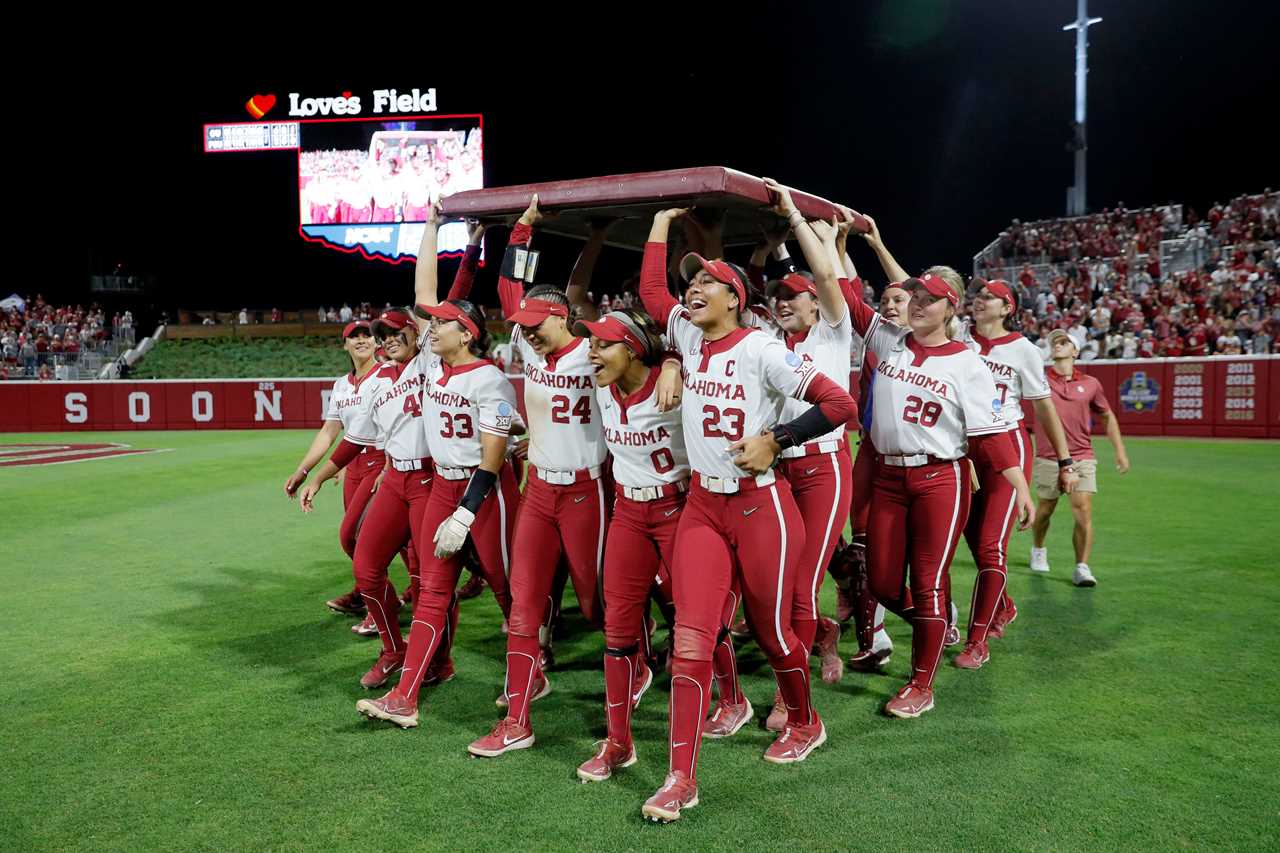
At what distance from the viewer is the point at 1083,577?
7145 millimetres

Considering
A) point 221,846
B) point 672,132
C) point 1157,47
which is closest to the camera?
point 221,846

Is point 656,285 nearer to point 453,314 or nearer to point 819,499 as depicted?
point 453,314

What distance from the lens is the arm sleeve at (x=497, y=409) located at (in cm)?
443

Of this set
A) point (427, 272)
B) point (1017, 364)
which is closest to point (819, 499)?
point (1017, 364)

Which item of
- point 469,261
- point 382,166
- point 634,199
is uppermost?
point 382,166

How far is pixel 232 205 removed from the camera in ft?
139

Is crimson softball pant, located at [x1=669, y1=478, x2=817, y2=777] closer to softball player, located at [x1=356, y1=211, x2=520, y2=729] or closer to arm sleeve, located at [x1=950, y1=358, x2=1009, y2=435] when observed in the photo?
softball player, located at [x1=356, y1=211, x2=520, y2=729]

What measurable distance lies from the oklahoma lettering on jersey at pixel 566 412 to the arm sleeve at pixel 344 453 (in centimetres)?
215

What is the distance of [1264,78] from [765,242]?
44.8 meters

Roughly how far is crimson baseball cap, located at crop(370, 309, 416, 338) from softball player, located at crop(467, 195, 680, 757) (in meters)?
1.30

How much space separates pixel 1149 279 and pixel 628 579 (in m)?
25.9

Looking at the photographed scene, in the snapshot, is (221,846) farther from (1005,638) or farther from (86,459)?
(86,459)

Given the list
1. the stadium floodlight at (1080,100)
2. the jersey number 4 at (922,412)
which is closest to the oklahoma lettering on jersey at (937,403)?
the jersey number 4 at (922,412)

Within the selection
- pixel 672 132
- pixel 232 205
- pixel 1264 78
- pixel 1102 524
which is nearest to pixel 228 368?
pixel 232 205
